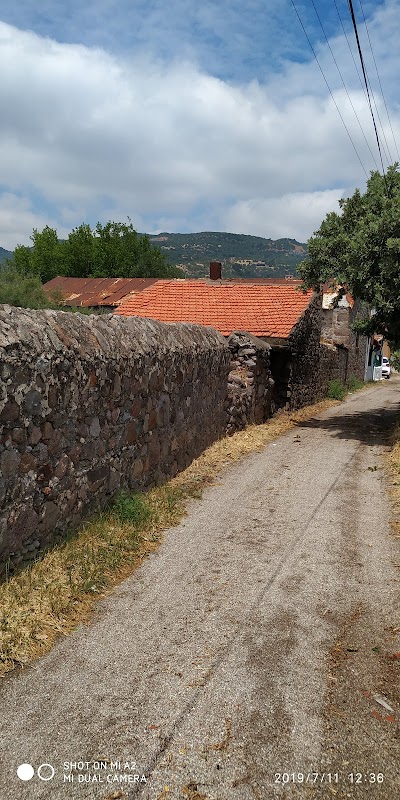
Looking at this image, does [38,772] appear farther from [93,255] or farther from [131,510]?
[93,255]

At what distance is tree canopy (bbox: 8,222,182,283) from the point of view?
59.1 metres

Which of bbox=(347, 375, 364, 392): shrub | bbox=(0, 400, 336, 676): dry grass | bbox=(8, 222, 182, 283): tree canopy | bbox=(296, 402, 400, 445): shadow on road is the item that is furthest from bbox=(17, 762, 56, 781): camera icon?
bbox=(8, 222, 182, 283): tree canopy

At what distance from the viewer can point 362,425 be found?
15.6m

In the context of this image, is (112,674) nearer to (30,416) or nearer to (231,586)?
(231,586)

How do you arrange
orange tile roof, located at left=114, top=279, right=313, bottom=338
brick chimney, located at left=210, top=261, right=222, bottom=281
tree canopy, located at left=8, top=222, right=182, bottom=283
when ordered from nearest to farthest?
orange tile roof, located at left=114, top=279, right=313, bottom=338 < brick chimney, located at left=210, top=261, right=222, bottom=281 < tree canopy, located at left=8, top=222, right=182, bottom=283

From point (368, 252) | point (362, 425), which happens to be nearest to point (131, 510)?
point (368, 252)

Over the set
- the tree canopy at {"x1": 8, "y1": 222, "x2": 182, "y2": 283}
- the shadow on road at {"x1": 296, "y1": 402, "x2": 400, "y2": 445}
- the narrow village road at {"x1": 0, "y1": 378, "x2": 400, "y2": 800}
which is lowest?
the shadow on road at {"x1": 296, "y1": 402, "x2": 400, "y2": 445}

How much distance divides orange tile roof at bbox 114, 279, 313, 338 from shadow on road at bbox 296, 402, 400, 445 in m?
2.80

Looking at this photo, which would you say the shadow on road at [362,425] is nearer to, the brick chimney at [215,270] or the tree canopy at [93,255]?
the brick chimney at [215,270]

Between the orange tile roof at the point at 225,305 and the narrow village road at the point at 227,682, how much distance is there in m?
10.2

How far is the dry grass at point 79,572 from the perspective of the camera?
12.3 feet

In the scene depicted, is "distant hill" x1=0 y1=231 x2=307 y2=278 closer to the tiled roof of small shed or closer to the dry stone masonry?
the tiled roof of small shed

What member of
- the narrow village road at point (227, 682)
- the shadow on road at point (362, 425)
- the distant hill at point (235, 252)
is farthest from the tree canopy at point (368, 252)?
the distant hill at point (235, 252)

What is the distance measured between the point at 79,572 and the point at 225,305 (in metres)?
13.4
